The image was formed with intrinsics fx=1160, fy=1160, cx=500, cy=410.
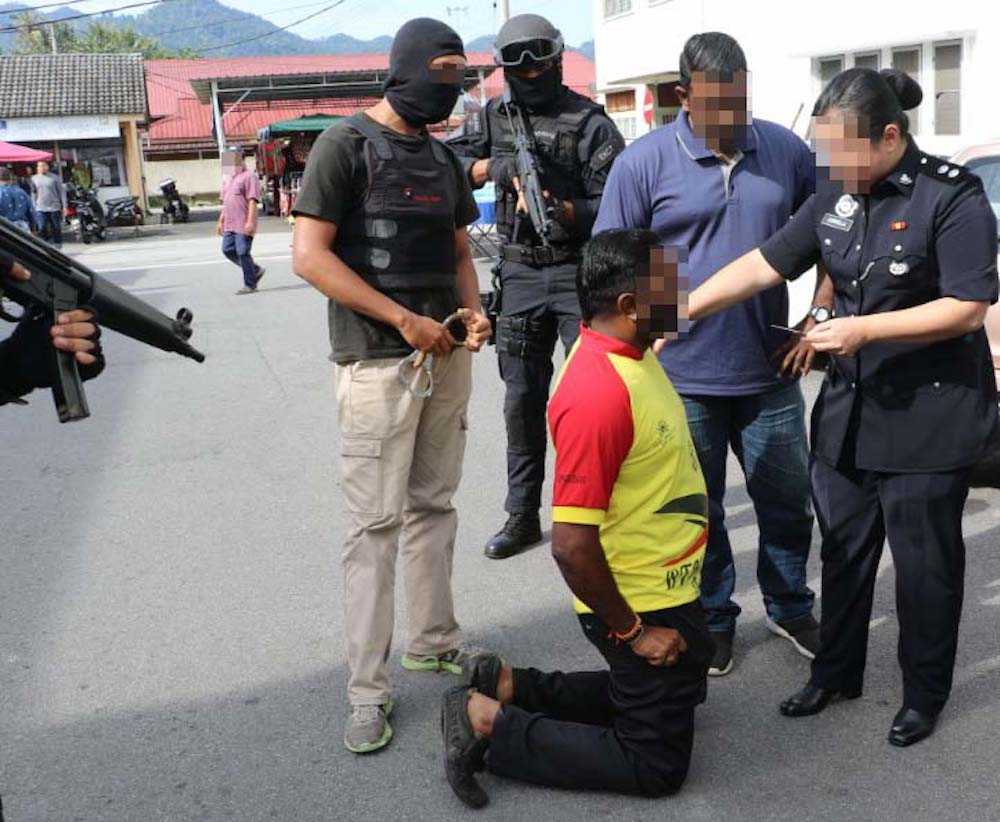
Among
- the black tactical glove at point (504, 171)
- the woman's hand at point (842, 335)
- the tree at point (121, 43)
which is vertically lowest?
the woman's hand at point (842, 335)

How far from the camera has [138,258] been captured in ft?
69.2

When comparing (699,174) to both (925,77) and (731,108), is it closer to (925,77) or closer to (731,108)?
(731,108)

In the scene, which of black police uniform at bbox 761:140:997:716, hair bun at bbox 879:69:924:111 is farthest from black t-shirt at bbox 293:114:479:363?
hair bun at bbox 879:69:924:111

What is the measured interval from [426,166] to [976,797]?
231 cm

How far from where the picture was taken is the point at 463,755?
309 cm

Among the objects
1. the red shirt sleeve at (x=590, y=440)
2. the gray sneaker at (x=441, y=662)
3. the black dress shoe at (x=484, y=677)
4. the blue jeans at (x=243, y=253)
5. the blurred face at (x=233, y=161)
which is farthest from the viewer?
the blurred face at (x=233, y=161)

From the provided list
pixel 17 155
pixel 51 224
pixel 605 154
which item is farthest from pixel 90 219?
pixel 605 154

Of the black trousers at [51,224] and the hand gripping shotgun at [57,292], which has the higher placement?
the hand gripping shotgun at [57,292]

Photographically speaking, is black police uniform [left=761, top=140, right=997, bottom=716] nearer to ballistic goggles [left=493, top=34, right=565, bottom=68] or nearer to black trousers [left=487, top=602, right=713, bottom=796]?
black trousers [left=487, top=602, right=713, bottom=796]

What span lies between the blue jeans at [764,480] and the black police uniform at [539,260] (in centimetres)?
105

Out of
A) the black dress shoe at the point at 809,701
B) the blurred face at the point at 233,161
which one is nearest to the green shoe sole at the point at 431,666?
the black dress shoe at the point at 809,701

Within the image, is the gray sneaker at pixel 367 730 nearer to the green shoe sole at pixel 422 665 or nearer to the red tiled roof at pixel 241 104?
the green shoe sole at pixel 422 665

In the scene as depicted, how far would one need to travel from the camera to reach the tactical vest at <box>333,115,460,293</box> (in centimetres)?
335

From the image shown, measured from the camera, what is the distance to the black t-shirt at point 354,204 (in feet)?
10.7
